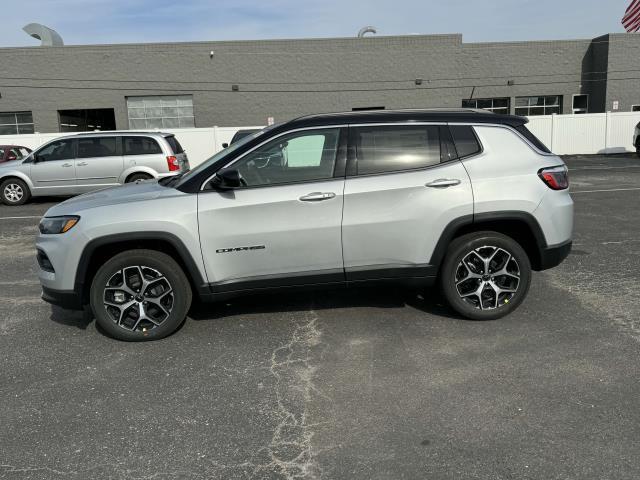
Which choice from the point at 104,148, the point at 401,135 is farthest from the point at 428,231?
the point at 104,148

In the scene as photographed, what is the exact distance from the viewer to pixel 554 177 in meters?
4.78

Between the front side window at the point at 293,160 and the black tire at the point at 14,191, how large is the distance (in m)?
11.8

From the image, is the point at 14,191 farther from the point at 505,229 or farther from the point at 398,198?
the point at 505,229

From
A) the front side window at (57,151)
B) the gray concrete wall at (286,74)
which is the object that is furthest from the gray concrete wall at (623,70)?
the front side window at (57,151)

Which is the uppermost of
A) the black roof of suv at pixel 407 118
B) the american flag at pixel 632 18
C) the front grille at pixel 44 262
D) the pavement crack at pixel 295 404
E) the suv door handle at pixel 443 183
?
the american flag at pixel 632 18

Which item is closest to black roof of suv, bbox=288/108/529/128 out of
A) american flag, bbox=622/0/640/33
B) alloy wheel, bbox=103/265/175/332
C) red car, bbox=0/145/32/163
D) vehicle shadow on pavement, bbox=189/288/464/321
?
vehicle shadow on pavement, bbox=189/288/464/321

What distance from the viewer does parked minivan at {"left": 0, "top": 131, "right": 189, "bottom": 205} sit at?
13305 millimetres

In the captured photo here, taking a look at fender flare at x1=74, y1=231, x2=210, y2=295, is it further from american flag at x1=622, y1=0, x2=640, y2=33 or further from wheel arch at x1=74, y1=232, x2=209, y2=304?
american flag at x1=622, y1=0, x2=640, y2=33

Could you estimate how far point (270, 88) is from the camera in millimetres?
31000

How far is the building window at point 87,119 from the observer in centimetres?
3094

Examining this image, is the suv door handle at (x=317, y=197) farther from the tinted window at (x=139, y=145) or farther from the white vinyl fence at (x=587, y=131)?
the white vinyl fence at (x=587, y=131)

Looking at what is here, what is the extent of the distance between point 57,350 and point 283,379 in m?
1.98

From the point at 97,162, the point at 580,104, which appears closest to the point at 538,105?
the point at 580,104

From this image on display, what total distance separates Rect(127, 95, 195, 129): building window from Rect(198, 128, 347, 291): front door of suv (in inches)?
1095
